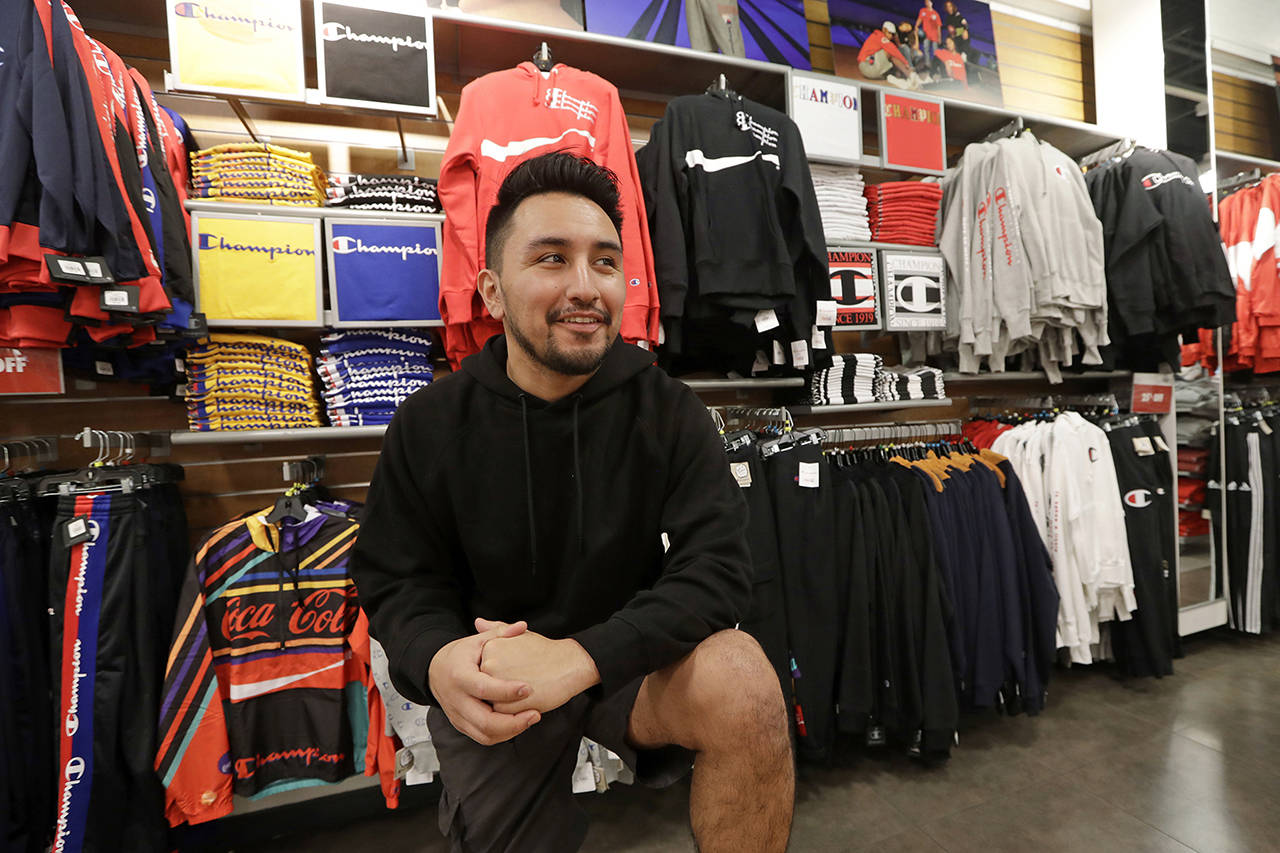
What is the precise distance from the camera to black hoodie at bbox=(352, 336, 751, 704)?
1196 millimetres

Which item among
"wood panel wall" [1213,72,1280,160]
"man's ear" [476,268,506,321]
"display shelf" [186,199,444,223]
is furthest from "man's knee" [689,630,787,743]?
"wood panel wall" [1213,72,1280,160]

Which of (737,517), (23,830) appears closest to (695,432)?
(737,517)

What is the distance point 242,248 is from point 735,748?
79.1 inches

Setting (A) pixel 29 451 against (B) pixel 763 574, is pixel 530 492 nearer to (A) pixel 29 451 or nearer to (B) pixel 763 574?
(B) pixel 763 574

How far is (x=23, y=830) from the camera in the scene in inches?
59.7

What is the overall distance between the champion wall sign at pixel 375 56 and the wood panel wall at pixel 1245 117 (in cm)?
413

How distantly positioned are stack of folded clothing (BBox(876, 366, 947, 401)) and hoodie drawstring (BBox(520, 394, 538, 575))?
1.82 metres

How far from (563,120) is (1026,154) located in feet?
7.21

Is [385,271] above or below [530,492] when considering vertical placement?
above

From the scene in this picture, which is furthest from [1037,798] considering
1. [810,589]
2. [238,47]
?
[238,47]

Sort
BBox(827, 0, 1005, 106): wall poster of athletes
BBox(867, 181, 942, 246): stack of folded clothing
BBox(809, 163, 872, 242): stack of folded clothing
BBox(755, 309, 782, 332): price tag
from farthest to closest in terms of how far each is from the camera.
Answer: BBox(827, 0, 1005, 106): wall poster of athletes
BBox(867, 181, 942, 246): stack of folded clothing
BBox(809, 163, 872, 242): stack of folded clothing
BBox(755, 309, 782, 332): price tag

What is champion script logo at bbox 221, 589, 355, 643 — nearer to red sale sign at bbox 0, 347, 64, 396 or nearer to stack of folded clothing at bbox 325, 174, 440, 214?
red sale sign at bbox 0, 347, 64, 396

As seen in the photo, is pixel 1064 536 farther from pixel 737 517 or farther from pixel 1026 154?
pixel 737 517

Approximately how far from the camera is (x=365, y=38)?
188 centimetres
